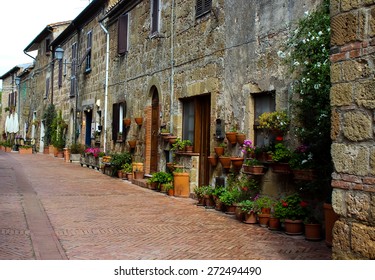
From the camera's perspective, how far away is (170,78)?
11359mm

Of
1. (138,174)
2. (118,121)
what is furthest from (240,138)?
(118,121)

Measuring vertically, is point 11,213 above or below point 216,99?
below

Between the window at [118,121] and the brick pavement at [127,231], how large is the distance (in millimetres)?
4965

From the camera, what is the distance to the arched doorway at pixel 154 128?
12.5 meters

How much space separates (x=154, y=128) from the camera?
12.7m

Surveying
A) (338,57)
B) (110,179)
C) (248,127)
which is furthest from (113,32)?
(338,57)

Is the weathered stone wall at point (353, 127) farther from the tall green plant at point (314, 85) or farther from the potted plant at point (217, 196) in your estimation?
the potted plant at point (217, 196)

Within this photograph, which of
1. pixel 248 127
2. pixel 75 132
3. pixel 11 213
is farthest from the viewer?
pixel 75 132

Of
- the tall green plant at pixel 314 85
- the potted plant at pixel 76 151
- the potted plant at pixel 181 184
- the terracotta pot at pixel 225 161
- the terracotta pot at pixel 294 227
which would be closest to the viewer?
the tall green plant at pixel 314 85

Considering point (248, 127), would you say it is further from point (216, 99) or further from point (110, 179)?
point (110, 179)

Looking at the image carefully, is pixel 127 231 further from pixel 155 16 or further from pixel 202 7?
pixel 155 16

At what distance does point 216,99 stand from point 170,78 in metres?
2.56

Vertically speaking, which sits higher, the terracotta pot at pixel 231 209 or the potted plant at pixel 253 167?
the potted plant at pixel 253 167

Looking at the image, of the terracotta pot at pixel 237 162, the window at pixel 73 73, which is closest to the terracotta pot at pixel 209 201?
the terracotta pot at pixel 237 162
